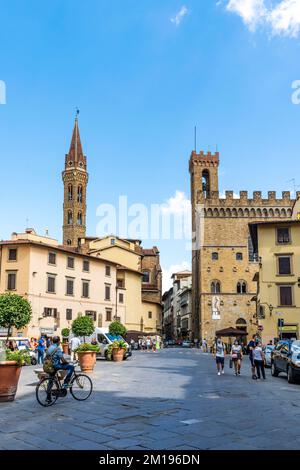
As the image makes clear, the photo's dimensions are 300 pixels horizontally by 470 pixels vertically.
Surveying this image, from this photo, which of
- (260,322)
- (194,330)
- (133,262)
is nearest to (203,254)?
(133,262)

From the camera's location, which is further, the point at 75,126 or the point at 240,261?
the point at 75,126

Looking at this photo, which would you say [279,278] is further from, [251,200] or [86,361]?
[251,200]

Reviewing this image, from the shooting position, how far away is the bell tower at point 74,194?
96.6 metres

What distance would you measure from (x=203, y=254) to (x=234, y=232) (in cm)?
500

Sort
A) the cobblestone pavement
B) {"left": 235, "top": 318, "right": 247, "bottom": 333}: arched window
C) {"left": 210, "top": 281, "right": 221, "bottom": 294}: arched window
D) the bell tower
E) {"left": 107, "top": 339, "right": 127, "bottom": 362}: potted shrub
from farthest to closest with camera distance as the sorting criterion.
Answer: the bell tower, {"left": 210, "top": 281, "right": 221, "bottom": 294}: arched window, {"left": 235, "top": 318, "right": 247, "bottom": 333}: arched window, {"left": 107, "top": 339, "right": 127, "bottom": 362}: potted shrub, the cobblestone pavement

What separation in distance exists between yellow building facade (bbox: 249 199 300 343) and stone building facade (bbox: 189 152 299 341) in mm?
20617

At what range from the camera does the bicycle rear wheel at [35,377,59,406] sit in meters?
10.7

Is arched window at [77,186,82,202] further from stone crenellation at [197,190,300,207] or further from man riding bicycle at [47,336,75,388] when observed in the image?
man riding bicycle at [47,336,75,388]

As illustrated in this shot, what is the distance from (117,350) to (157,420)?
20289 mm

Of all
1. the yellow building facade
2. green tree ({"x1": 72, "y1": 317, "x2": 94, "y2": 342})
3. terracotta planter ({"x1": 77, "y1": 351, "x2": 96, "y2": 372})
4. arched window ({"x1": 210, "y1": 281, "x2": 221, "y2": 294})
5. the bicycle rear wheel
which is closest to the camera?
the bicycle rear wheel

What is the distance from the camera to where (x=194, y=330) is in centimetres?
7012

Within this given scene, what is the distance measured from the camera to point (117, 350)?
28641 mm

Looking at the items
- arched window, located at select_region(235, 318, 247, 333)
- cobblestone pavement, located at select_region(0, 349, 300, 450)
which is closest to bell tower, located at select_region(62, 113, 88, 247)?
arched window, located at select_region(235, 318, 247, 333)
